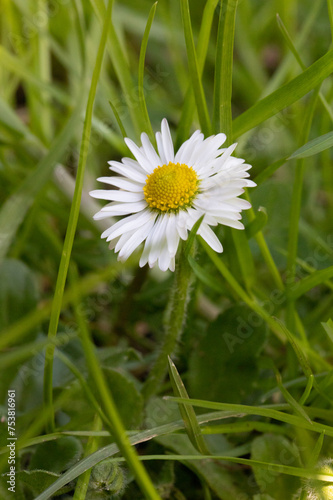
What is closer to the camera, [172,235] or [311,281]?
[172,235]

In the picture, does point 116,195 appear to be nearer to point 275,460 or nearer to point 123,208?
point 123,208

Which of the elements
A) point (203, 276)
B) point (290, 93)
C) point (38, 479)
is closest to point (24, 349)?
point (38, 479)

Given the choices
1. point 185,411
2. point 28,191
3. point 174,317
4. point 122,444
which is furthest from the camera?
point 28,191

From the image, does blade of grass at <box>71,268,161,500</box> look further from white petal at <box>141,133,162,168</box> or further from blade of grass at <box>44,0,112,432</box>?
→ white petal at <box>141,133,162,168</box>

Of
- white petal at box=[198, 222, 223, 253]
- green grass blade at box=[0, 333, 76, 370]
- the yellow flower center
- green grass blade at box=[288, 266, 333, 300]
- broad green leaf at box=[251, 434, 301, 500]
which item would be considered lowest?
broad green leaf at box=[251, 434, 301, 500]

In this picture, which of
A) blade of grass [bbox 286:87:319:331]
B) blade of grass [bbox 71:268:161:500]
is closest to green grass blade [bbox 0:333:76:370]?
blade of grass [bbox 71:268:161:500]
